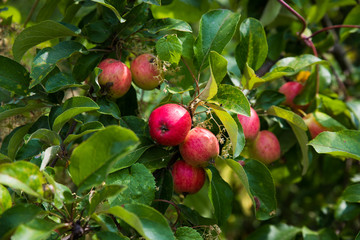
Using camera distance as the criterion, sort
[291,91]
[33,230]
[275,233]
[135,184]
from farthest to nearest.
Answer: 1. [275,233]
2. [291,91]
3. [135,184]
4. [33,230]

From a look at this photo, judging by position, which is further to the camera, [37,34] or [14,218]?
[37,34]

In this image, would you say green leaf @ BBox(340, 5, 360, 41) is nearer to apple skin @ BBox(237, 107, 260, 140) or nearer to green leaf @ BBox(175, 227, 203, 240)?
apple skin @ BBox(237, 107, 260, 140)

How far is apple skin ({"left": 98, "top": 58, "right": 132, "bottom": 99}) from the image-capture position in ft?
3.63

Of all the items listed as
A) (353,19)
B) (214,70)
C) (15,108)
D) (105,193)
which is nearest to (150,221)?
(105,193)

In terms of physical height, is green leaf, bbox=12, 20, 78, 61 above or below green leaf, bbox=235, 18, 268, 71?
above

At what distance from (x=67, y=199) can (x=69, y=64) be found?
2.23ft

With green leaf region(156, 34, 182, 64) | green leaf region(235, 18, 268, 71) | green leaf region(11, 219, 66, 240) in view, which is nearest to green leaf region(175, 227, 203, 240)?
green leaf region(11, 219, 66, 240)

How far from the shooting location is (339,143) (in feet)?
3.71

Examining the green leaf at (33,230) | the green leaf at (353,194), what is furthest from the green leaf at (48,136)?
the green leaf at (353,194)

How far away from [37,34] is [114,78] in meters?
0.26

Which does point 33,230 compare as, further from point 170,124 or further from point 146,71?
point 146,71

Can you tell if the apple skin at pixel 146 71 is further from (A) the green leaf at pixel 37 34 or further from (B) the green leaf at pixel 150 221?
(B) the green leaf at pixel 150 221

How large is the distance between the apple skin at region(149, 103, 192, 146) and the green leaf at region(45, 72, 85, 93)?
0.23m

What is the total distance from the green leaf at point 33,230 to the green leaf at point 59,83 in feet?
1.34
